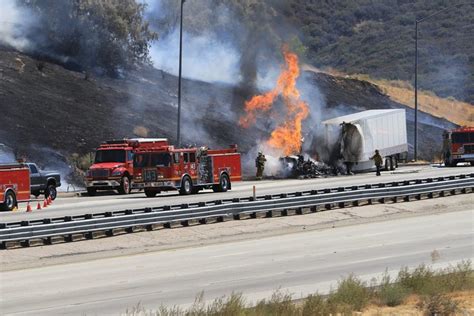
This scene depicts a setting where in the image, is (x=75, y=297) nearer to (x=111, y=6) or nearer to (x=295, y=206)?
(x=295, y=206)

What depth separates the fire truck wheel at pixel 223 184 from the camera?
43.8 m

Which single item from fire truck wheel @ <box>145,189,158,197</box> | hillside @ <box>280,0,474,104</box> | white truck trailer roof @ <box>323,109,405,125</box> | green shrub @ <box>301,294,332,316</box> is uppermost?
hillside @ <box>280,0,474,104</box>

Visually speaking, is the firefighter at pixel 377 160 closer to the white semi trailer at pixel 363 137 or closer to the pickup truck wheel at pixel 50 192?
the white semi trailer at pixel 363 137

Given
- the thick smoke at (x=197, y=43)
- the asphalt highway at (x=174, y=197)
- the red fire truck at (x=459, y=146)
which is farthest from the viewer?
the thick smoke at (x=197, y=43)

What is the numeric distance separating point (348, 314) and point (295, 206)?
56.8 ft

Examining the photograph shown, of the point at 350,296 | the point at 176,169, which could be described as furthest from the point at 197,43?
the point at 350,296

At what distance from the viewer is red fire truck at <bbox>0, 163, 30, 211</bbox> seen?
3591 cm

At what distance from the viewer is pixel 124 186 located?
44656 millimetres

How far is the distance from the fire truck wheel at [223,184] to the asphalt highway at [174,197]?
32 cm

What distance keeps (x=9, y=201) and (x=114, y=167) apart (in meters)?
8.38

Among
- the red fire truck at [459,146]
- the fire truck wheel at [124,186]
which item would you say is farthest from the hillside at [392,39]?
the fire truck wheel at [124,186]

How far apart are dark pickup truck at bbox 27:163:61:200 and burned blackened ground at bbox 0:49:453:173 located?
9005 mm

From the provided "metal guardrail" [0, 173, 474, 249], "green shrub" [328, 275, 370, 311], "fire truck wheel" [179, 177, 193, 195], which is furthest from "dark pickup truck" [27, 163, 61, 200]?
"green shrub" [328, 275, 370, 311]

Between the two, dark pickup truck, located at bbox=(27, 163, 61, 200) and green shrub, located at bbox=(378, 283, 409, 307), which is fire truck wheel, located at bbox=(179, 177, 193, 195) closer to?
dark pickup truck, located at bbox=(27, 163, 61, 200)
